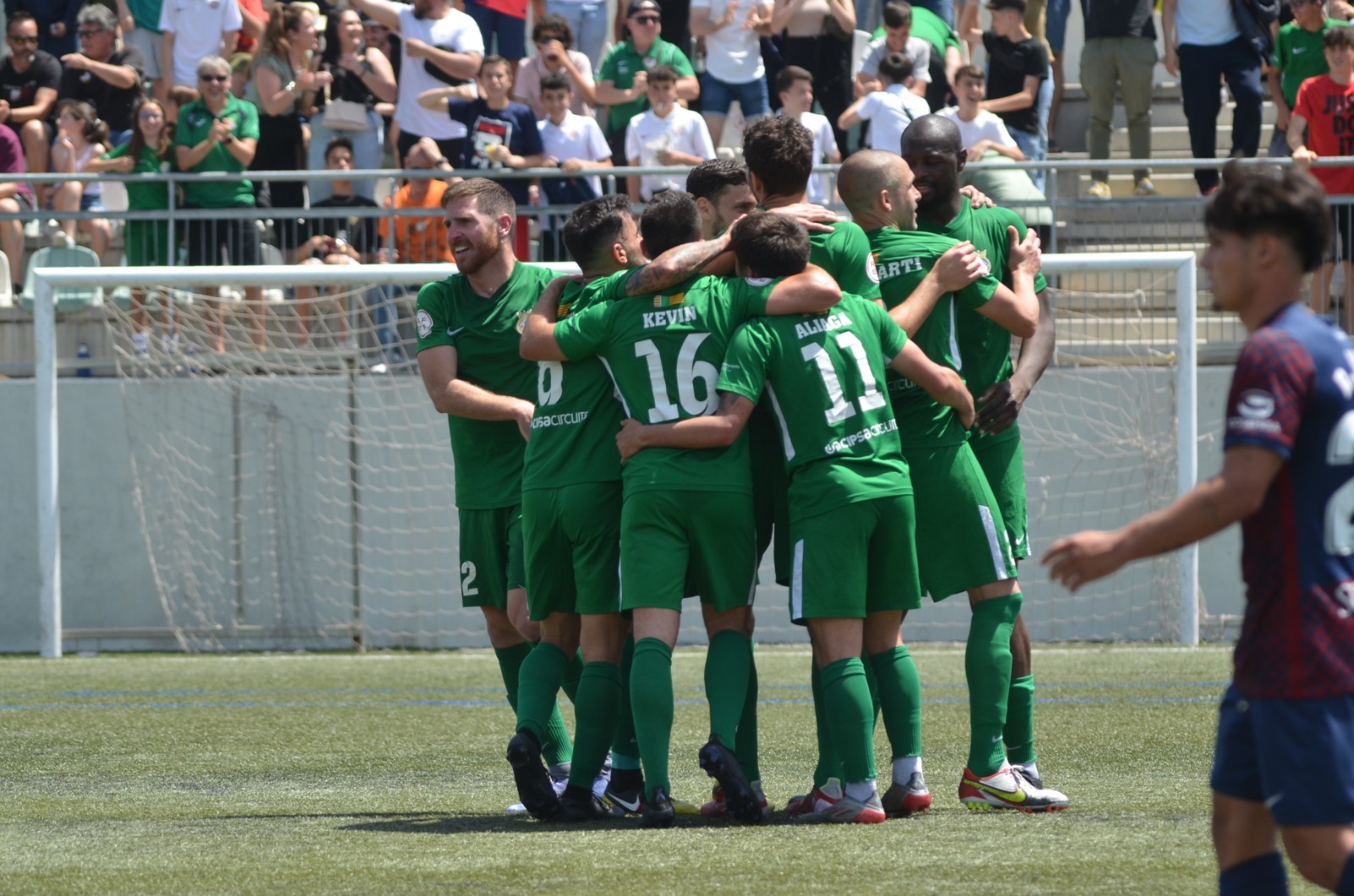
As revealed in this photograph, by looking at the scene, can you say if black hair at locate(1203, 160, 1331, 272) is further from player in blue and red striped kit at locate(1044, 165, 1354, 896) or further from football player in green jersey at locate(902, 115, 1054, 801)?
football player in green jersey at locate(902, 115, 1054, 801)

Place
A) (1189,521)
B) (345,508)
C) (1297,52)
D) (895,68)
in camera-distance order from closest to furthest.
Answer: (1189,521) → (345,508) → (895,68) → (1297,52)

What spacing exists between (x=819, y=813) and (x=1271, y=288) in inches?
110

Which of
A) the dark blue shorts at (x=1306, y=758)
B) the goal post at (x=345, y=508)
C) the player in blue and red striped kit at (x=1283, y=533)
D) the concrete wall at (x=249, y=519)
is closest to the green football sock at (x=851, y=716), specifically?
the player in blue and red striped kit at (x=1283, y=533)

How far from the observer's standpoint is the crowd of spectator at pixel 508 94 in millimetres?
13766

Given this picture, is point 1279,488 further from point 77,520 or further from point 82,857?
point 77,520

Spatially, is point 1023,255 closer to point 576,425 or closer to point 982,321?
point 982,321

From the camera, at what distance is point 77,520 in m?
13.6

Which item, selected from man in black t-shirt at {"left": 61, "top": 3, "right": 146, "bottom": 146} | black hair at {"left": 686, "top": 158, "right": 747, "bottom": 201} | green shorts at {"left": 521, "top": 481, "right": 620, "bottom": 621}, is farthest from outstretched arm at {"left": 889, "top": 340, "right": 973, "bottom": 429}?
man in black t-shirt at {"left": 61, "top": 3, "right": 146, "bottom": 146}

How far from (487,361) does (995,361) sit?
6.25 ft

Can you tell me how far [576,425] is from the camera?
5.95 m

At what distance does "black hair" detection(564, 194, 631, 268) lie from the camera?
241 inches

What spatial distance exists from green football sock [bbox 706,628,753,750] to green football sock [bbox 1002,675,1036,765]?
1.01 m

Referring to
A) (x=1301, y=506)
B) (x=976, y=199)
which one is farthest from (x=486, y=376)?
(x=1301, y=506)

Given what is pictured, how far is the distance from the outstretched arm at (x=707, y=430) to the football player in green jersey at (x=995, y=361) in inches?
40.3
